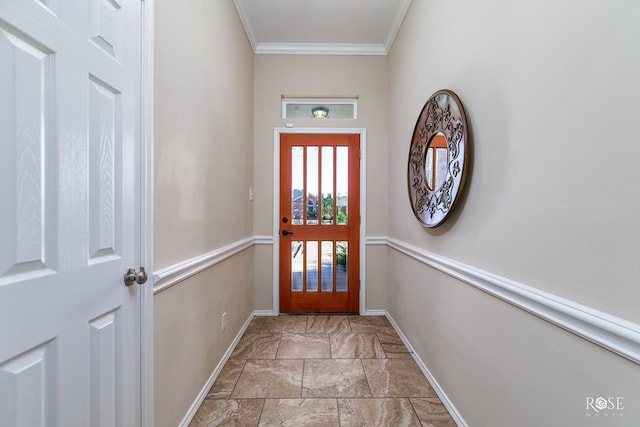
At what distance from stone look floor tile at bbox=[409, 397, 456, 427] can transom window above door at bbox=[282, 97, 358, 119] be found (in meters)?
2.67

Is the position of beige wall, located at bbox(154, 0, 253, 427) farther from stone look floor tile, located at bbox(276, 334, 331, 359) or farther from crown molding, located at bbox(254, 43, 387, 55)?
crown molding, located at bbox(254, 43, 387, 55)

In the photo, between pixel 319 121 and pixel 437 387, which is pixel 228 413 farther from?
pixel 319 121

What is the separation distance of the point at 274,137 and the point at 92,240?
240 centimetres

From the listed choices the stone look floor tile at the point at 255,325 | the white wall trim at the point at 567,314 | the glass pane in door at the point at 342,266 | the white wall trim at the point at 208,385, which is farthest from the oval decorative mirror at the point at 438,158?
the stone look floor tile at the point at 255,325

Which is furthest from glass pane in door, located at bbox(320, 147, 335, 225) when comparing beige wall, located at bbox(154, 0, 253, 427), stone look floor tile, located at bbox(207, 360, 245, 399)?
stone look floor tile, located at bbox(207, 360, 245, 399)

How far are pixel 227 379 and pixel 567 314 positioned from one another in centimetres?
193

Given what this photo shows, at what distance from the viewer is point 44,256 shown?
736mm

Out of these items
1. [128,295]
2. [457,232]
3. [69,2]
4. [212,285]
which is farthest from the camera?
[212,285]

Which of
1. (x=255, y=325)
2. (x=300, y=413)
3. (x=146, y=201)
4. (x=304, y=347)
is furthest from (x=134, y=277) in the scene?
(x=255, y=325)

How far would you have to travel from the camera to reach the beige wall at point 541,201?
730 mm

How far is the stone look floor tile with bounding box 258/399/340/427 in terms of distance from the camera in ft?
5.02

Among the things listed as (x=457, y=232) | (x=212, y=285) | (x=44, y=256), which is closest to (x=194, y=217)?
(x=212, y=285)

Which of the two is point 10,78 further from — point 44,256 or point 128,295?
point 128,295

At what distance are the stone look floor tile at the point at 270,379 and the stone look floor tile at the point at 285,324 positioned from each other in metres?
0.56
